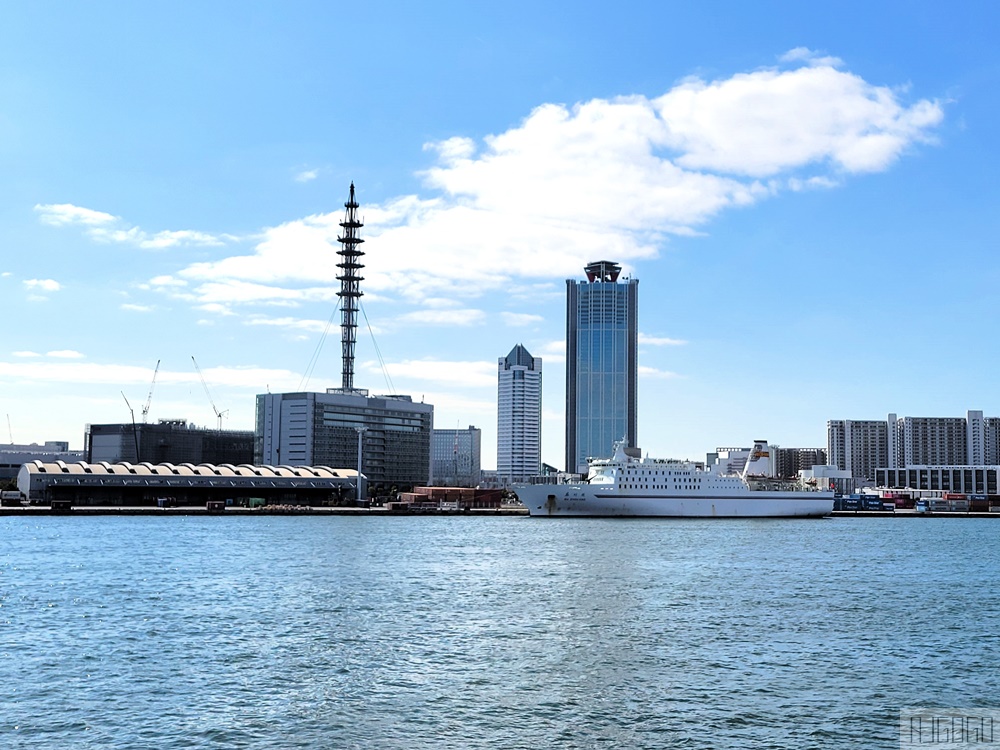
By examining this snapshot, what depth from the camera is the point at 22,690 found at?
26.3m

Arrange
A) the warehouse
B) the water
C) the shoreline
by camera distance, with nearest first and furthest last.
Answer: the water < the shoreline < the warehouse

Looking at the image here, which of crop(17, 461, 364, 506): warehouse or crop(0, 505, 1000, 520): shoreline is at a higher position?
crop(17, 461, 364, 506): warehouse

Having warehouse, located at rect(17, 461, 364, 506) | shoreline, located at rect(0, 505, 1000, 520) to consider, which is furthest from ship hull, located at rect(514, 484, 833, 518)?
warehouse, located at rect(17, 461, 364, 506)

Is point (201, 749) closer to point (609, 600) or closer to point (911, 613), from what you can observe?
point (609, 600)

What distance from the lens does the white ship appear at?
5335 inches

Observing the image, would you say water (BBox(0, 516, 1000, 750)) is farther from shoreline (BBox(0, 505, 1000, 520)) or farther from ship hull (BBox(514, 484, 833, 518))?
ship hull (BBox(514, 484, 833, 518))

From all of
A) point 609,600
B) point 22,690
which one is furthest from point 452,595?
point 22,690

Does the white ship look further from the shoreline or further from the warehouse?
the warehouse

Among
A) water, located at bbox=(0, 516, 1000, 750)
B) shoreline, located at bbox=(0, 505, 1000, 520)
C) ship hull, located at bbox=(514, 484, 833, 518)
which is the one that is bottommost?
shoreline, located at bbox=(0, 505, 1000, 520)

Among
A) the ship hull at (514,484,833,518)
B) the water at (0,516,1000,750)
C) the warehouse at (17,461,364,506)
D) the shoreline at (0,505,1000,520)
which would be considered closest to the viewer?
the water at (0,516,1000,750)

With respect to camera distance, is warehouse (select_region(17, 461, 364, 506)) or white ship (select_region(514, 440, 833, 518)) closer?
white ship (select_region(514, 440, 833, 518))

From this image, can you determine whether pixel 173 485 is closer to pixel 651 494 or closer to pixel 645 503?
pixel 645 503

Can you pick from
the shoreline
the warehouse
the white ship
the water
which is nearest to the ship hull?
the white ship

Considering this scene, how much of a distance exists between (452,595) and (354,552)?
26.5 m
